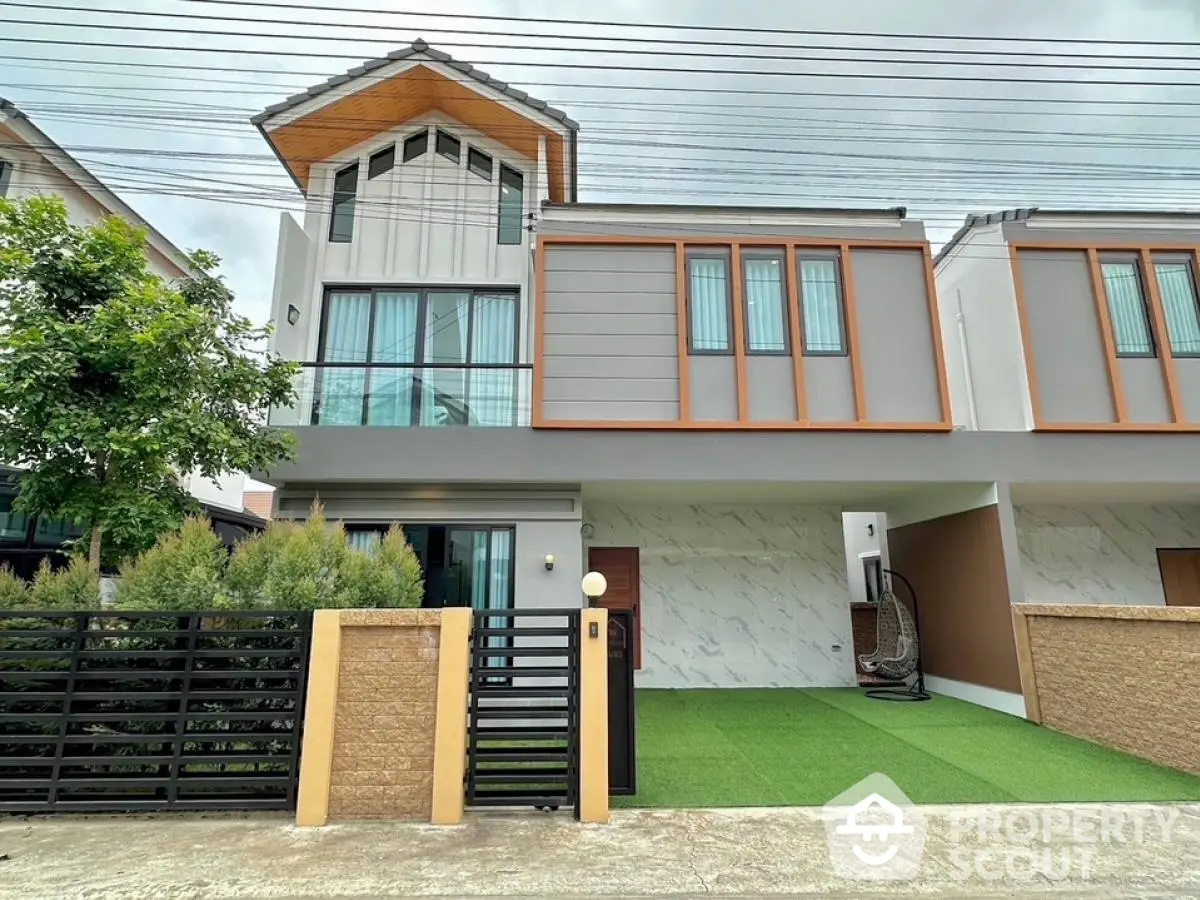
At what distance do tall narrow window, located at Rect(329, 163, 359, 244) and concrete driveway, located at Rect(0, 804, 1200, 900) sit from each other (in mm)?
7359

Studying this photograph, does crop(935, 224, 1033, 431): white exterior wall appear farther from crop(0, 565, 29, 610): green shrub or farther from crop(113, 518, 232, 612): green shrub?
crop(0, 565, 29, 610): green shrub

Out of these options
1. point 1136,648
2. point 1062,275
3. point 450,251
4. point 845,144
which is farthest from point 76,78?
point 1136,648

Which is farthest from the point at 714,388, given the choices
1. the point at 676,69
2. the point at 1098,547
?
the point at 1098,547

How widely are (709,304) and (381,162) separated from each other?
5.41 metres

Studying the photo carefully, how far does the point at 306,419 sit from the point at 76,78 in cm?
512

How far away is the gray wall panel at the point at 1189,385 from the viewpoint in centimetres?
791

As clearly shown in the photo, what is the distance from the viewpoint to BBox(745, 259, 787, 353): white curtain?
26.2 feet

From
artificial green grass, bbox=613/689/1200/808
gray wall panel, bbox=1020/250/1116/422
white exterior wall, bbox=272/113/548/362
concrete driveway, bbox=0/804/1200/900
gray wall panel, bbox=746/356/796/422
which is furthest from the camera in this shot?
white exterior wall, bbox=272/113/548/362

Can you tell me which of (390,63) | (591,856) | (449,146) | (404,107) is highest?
(390,63)

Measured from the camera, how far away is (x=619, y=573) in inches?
375

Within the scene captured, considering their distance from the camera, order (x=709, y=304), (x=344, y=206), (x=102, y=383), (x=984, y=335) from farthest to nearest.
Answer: (x=344, y=206), (x=984, y=335), (x=709, y=304), (x=102, y=383)

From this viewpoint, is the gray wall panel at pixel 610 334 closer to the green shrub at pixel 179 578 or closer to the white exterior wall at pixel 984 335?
the green shrub at pixel 179 578

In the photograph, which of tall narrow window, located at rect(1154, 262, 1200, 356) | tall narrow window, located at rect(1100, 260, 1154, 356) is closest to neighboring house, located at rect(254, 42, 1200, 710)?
tall narrow window, located at rect(1100, 260, 1154, 356)

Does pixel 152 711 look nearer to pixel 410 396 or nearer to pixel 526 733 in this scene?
pixel 526 733
